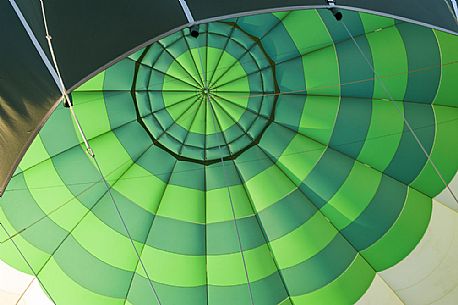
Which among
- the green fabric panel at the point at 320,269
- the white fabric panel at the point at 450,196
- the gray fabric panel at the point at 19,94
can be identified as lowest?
the gray fabric panel at the point at 19,94

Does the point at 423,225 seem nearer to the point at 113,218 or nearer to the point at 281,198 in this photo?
the point at 281,198

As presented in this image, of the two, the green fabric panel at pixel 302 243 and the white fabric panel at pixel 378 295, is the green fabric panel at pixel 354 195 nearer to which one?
the green fabric panel at pixel 302 243

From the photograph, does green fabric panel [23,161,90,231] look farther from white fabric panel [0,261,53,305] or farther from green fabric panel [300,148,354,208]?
green fabric panel [300,148,354,208]

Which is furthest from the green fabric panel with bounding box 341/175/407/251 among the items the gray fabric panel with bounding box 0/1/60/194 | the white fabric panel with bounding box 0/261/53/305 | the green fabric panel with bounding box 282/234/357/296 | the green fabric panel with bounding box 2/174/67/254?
the gray fabric panel with bounding box 0/1/60/194

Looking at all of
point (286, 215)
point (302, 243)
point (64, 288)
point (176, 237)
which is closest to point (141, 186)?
point (176, 237)

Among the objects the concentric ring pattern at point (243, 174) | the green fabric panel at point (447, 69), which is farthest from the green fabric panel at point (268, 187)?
the green fabric panel at point (447, 69)

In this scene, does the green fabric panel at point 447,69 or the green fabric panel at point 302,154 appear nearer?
the green fabric panel at point 447,69

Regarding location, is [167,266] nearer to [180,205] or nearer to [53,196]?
[180,205]
